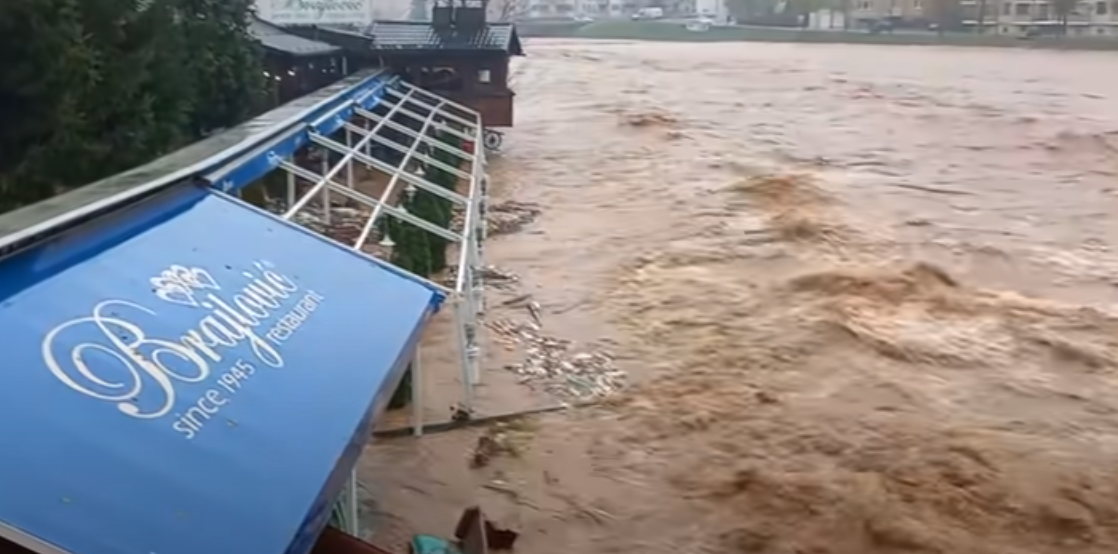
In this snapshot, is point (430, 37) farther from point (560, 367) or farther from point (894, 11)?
point (894, 11)

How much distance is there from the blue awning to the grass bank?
140 ft

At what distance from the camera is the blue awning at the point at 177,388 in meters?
2.23

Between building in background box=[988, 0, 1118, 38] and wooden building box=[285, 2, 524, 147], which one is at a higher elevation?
building in background box=[988, 0, 1118, 38]

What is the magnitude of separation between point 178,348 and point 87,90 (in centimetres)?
373

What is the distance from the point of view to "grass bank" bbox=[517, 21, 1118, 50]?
43875mm

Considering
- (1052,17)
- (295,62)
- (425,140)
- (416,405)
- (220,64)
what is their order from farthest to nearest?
(1052,17) < (295,62) < (220,64) < (425,140) < (416,405)

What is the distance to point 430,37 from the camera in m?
15.6

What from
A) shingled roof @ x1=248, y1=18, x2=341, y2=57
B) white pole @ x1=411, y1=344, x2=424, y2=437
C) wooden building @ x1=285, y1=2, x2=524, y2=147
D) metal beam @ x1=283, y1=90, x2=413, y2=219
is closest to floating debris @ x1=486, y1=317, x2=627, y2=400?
white pole @ x1=411, y1=344, x2=424, y2=437

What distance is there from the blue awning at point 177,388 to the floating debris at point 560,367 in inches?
107

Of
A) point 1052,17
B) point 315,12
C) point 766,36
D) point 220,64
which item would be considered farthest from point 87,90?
point 766,36

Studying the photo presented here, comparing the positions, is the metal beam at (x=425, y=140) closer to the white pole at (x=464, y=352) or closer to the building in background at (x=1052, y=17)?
the white pole at (x=464, y=352)

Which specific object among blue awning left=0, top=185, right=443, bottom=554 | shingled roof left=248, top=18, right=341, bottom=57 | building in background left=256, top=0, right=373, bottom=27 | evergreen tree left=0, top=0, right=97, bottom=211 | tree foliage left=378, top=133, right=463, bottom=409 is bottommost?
tree foliage left=378, top=133, right=463, bottom=409

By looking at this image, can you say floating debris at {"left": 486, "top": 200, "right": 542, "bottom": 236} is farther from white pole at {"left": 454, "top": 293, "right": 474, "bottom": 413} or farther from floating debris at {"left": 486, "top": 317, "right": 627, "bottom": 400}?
white pole at {"left": 454, "top": 293, "right": 474, "bottom": 413}

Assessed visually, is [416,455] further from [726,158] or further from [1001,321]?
[726,158]
